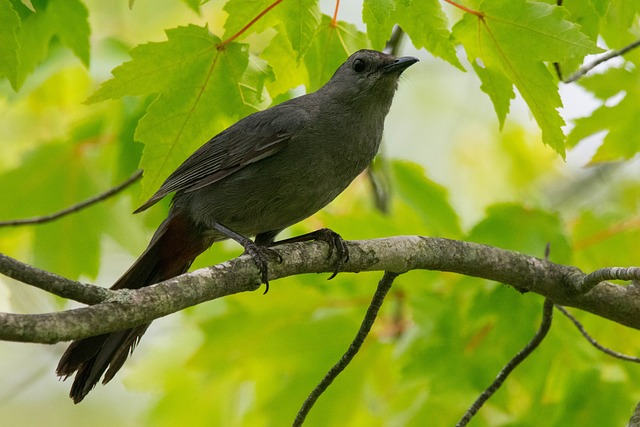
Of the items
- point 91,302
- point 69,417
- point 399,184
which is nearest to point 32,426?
point 69,417

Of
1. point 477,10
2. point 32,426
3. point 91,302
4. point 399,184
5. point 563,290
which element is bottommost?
point 32,426

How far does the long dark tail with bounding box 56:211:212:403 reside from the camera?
342cm

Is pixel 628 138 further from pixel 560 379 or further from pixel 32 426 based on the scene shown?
pixel 32 426

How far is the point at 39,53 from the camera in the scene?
386cm

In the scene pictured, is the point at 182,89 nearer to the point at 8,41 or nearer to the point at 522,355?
the point at 8,41

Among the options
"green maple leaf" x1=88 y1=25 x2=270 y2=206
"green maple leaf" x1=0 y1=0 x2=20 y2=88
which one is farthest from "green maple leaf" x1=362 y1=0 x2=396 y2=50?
"green maple leaf" x1=0 y1=0 x2=20 y2=88

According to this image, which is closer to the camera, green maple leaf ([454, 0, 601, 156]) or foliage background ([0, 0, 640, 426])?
green maple leaf ([454, 0, 601, 156])

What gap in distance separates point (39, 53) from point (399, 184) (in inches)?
85.2

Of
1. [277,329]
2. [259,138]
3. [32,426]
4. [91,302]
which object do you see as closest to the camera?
[91,302]

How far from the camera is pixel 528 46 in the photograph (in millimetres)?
3178

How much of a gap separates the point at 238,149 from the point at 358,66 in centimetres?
78

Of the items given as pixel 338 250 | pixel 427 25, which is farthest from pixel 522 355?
pixel 427 25

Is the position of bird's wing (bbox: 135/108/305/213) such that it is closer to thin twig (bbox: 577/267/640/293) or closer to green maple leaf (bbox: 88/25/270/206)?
green maple leaf (bbox: 88/25/270/206)

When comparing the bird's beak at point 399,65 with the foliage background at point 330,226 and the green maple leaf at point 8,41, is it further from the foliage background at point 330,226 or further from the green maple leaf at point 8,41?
the green maple leaf at point 8,41
